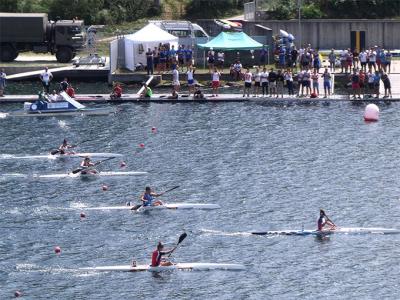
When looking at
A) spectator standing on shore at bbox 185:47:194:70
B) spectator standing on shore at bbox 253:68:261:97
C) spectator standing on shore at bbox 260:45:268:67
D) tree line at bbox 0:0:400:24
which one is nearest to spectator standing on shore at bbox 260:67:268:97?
spectator standing on shore at bbox 253:68:261:97

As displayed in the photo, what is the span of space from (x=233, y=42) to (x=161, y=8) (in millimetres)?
22628

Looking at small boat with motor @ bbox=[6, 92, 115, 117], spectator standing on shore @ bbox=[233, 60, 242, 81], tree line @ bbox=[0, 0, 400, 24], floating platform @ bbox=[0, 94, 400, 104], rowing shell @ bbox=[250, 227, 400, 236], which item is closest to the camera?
rowing shell @ bbox=[250, 227, 400, 236]

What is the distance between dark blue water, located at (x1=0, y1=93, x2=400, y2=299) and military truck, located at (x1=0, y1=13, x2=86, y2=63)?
16.2 meters

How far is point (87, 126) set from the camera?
3159 inches

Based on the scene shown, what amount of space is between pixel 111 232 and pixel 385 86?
3280 centimetres

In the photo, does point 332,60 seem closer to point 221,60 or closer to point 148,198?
point 221,60

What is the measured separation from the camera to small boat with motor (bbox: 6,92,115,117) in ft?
271

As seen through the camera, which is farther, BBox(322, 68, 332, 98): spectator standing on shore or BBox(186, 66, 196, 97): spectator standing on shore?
BBox(186, 66, 196, 97): spectator standing on shore

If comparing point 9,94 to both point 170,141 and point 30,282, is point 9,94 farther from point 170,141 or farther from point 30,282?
point 30,282

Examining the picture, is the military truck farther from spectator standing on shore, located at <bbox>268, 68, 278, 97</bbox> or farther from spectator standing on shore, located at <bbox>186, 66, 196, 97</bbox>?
spectator standing on shore, located at <bbox>268, 68, 278, 97</bbox>

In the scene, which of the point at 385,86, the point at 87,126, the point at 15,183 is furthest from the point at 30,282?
the point at 385,86

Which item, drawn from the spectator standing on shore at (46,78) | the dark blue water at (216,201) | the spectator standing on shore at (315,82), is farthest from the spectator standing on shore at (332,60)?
the spectator standing on shore at (46,78)

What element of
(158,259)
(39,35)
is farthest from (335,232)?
(39,35)

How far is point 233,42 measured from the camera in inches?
3607
